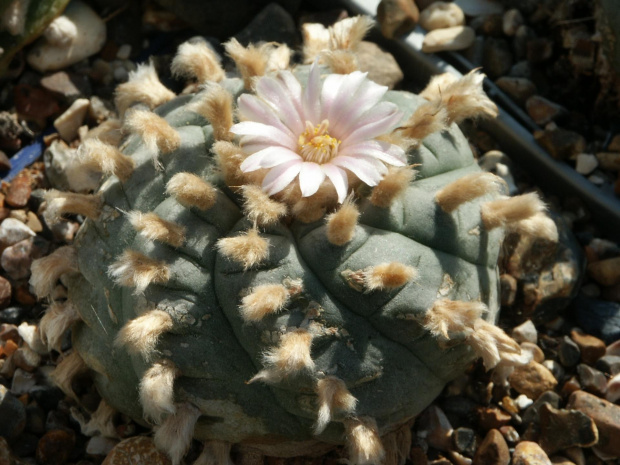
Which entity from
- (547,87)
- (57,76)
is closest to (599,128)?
(547,87)

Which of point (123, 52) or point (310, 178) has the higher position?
point (310, 178)

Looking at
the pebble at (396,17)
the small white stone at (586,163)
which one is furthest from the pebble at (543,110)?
the pebble at (396,17)

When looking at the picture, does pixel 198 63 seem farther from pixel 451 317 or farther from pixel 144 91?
pixel 451 317

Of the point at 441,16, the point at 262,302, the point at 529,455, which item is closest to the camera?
the point at 262,302

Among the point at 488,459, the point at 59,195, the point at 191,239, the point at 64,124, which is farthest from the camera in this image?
the point at 64,124

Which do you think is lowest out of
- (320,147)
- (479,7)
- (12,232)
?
(12,232)

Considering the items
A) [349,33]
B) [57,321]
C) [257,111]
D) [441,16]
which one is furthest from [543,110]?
[57,321]

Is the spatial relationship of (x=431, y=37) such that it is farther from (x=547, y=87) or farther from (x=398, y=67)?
(x=547, y=87)

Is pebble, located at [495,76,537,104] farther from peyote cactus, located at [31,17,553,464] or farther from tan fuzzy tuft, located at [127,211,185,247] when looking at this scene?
tan fuzzy tuft, located at [127,211,185,247]
